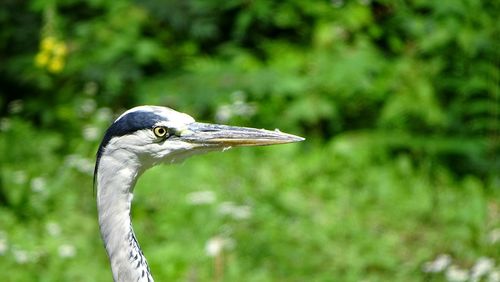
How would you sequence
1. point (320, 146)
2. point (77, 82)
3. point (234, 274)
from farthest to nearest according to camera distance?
point (77, 82) < point (320, 146) < point (234, 274)

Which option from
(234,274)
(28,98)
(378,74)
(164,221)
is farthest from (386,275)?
(28,98)

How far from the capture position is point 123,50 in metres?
6.55

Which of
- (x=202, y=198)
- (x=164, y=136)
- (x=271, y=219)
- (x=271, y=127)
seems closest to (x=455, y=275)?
(x=271, y=219)

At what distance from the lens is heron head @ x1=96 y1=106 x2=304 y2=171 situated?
318 cm

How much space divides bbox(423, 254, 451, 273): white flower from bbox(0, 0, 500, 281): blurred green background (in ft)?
0.04

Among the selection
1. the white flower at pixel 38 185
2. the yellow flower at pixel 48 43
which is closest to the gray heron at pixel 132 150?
the white flower at pixel 38 185

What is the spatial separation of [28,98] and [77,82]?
1.13ft

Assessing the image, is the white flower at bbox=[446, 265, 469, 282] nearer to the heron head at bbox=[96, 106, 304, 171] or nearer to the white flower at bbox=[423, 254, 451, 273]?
the white flower at bbox=[423, 254, 451, 273]

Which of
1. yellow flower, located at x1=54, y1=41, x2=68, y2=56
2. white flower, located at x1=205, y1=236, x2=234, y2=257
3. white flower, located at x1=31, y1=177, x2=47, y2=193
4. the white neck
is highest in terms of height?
the white neck

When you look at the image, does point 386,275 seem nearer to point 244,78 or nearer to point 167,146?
point 244,78

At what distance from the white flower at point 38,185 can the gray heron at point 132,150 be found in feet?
8.59

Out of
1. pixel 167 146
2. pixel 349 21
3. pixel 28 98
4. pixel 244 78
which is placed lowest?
pixel 28 98

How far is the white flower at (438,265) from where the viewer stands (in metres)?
5.10

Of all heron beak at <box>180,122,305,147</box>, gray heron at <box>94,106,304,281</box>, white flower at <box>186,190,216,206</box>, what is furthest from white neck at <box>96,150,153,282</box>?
white flower at <box>186,190,216,206</box>
